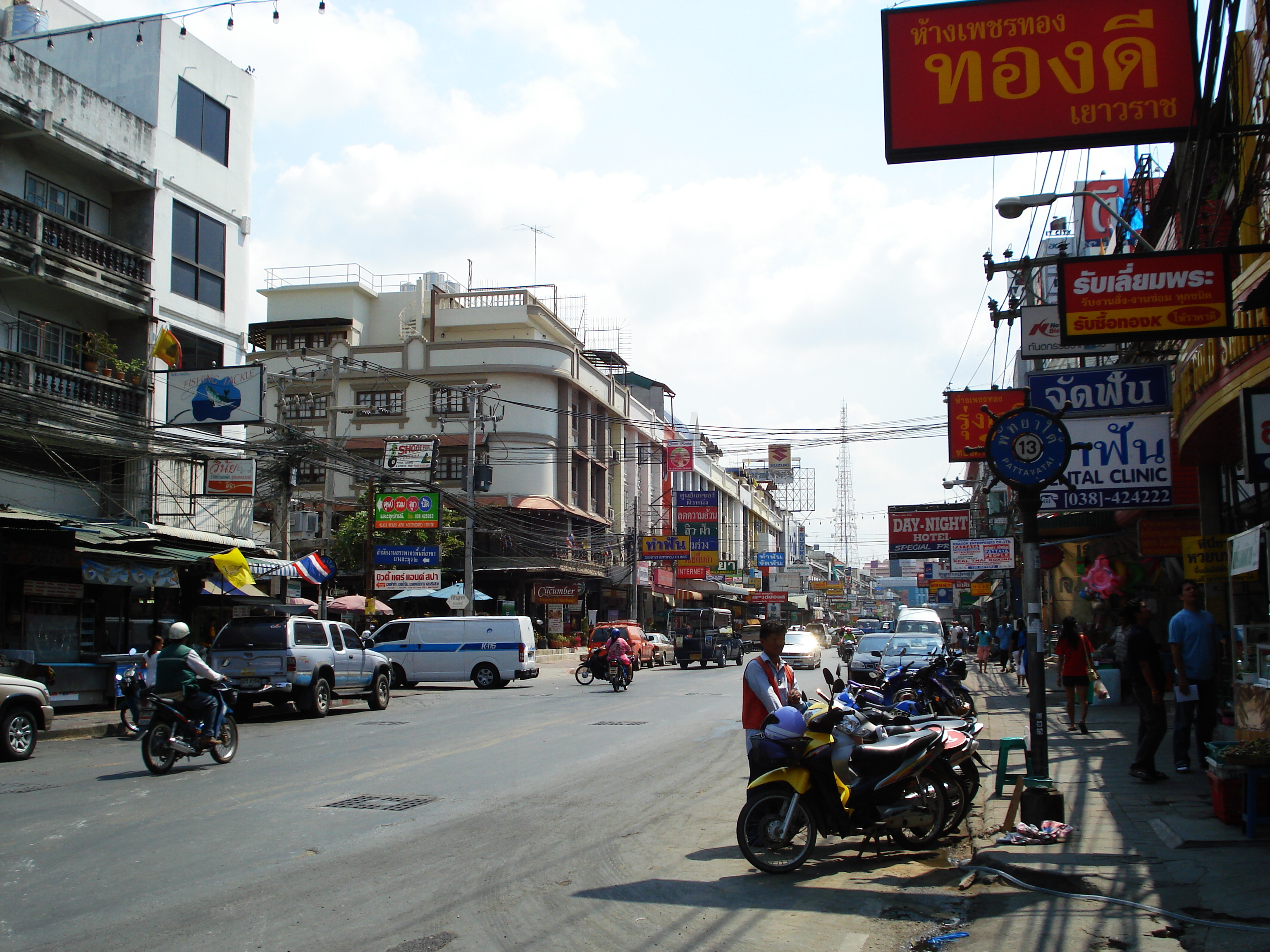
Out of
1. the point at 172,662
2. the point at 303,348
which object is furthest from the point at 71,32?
the point at 303,348

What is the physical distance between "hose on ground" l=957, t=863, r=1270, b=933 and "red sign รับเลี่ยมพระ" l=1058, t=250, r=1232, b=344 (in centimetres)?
456

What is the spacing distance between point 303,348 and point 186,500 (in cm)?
3298

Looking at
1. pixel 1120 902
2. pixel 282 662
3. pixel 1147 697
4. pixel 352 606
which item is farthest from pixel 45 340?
pixel 1120 902

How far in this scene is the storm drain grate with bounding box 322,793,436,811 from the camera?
10.0m

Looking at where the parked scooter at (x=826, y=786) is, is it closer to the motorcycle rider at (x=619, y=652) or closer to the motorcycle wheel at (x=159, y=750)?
the motorcycle wheel at (x=159, y=750)

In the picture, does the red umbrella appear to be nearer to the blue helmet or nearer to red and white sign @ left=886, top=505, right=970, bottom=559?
red and white sign @ left=886, top=505, right=970, bottom=559

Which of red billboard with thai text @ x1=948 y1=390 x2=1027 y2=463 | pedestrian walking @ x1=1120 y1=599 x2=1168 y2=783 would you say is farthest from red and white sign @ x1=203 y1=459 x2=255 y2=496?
pedestrian walking @ x1=1120 y1=599 x2=1168 y2=783

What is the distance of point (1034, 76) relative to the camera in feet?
30.5

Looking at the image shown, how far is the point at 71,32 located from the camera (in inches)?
1030

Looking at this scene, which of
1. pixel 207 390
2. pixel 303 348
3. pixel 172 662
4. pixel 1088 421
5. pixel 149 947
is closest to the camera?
pixel 149 947

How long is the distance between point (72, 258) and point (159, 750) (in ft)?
45.2

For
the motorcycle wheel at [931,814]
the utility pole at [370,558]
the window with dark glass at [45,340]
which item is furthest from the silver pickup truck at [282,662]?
the motorcycle wheel at [931,814]

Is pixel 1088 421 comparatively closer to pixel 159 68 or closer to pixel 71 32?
pixel 159 68

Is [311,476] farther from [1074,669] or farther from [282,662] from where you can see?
[1074,669]
